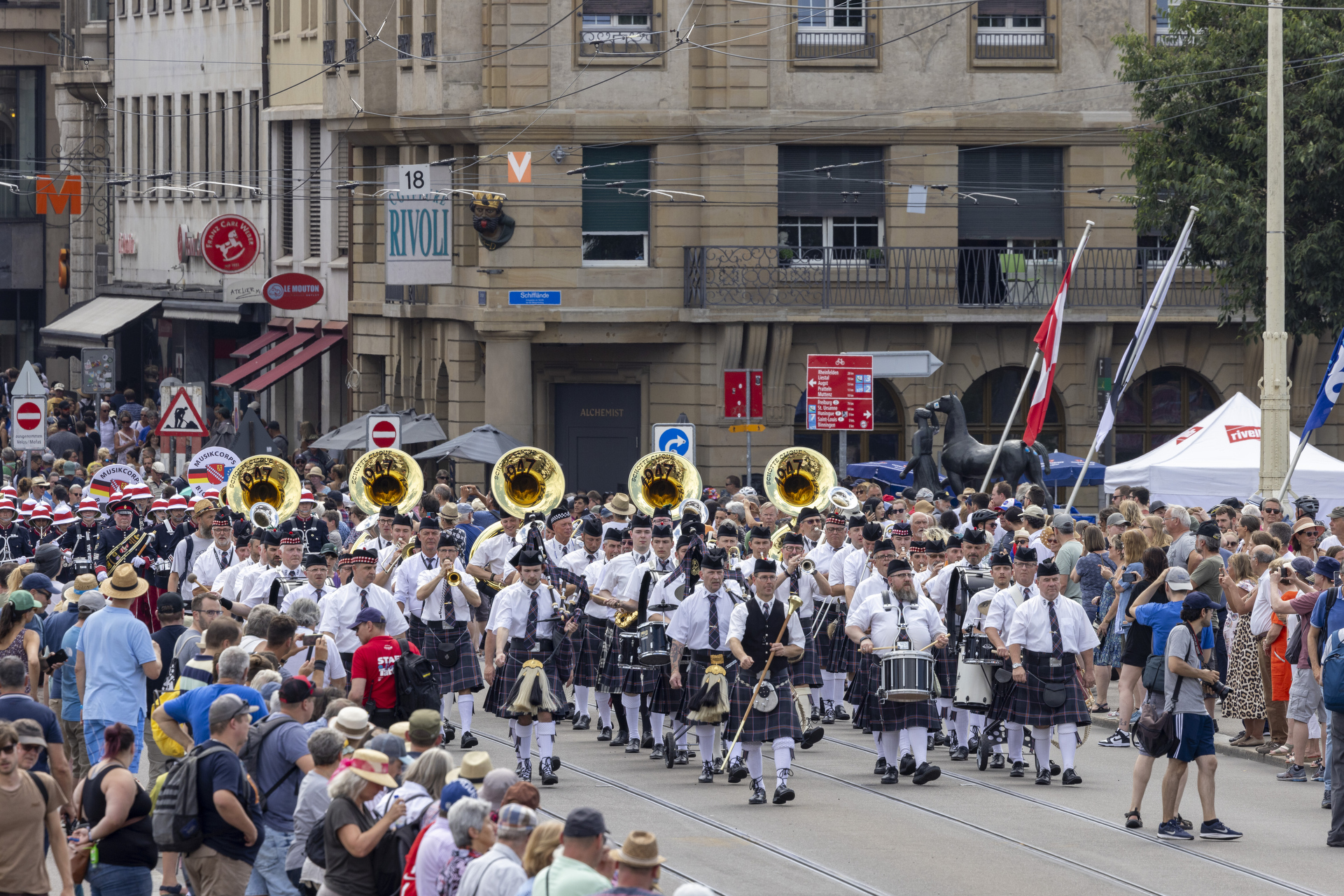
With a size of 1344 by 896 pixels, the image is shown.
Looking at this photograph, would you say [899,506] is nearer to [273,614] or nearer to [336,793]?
[273,614]

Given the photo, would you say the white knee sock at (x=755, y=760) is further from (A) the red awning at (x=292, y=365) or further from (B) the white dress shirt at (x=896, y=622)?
(A) the red awning at (x=292, y=365)

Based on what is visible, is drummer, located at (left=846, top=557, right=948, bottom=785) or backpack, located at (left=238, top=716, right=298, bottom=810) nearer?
backpack, located at (left=238, top=716, right=298, bottom=810)

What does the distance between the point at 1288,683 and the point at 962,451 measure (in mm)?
12434

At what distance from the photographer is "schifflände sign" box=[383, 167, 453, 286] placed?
3597 centimetres

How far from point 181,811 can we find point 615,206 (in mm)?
25820

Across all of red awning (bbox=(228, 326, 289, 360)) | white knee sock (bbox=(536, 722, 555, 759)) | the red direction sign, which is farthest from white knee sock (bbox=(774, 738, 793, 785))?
red awning (bbox=(228, 326, 289, 360))

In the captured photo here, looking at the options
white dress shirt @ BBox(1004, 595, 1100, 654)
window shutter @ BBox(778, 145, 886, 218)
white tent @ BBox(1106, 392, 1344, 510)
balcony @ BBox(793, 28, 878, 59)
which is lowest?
white dress shirt @ BBox(1004, 595, 1100, 654)

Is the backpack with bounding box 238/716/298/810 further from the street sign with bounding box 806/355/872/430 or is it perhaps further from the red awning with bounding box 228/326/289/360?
the red awning with bounding box 228/326/289/360

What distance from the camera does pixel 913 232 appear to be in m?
36.0

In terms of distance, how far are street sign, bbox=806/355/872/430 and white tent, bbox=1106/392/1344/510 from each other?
3.19m

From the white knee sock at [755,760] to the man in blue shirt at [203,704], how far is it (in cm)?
470

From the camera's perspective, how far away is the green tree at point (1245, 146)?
96.7ft

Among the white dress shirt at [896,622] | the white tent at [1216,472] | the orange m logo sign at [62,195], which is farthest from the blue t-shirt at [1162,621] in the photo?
the orange m logo sign at [62,195]

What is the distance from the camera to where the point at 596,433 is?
36625mm
